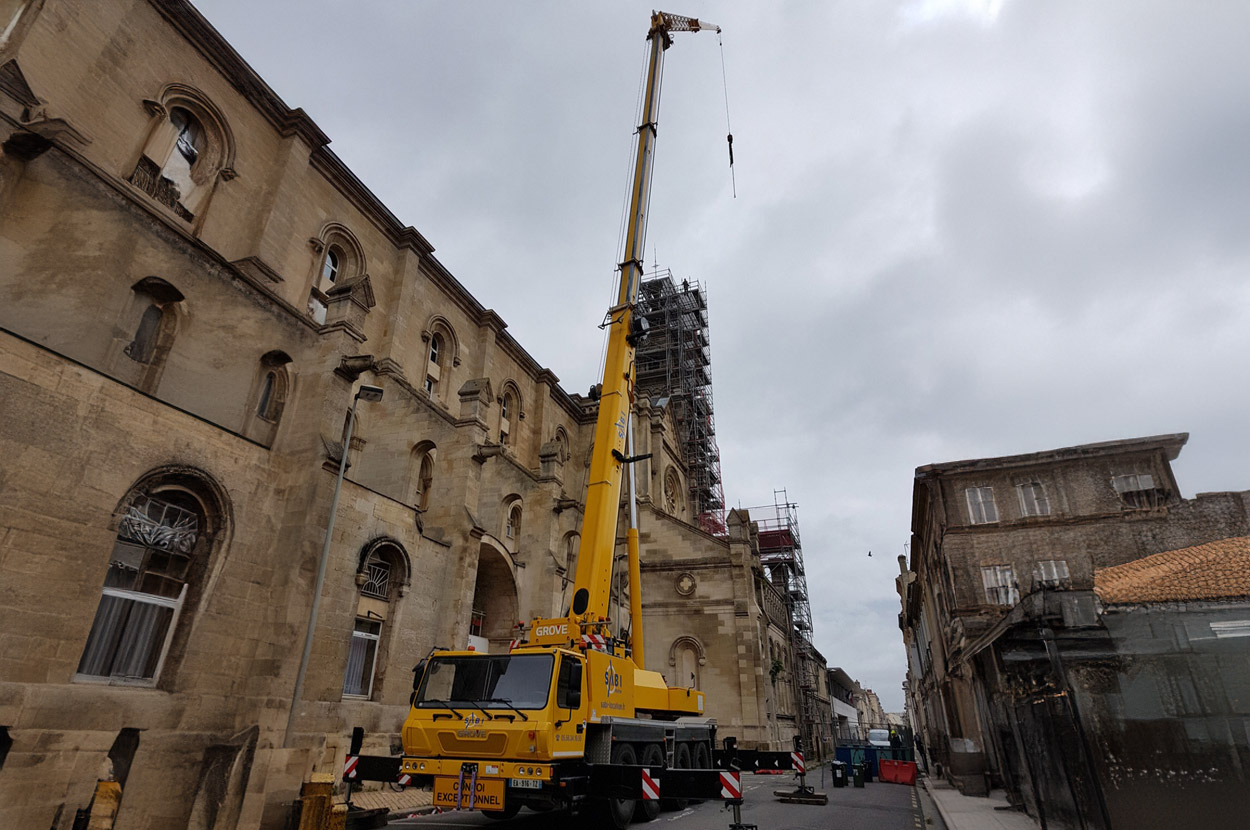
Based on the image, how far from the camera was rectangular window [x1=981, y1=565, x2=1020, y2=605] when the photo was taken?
21.3 m

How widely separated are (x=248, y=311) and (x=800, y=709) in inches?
1585

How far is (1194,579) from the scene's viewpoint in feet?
34.9

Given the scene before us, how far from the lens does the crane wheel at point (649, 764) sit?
11.5 meters

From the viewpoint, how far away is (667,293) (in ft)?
171

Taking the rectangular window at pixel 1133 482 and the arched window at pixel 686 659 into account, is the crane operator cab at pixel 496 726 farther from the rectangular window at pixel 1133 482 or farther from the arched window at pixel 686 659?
the arched window at pixel 686 659

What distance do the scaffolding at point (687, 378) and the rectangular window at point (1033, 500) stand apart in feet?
85.8

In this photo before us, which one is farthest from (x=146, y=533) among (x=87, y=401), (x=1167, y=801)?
(x=1167, y=801)

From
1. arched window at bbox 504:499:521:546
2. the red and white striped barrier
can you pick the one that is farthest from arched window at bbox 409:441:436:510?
the red and white striped barrier

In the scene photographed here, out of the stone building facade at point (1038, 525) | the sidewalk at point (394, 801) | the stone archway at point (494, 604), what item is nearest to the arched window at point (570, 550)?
the stone archway at point (494, 604)

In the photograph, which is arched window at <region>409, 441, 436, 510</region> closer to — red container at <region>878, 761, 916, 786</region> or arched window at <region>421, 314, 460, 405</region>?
arched window at <region>421, 314, 460, 405</region>

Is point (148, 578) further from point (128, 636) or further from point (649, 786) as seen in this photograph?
point (649, 786)

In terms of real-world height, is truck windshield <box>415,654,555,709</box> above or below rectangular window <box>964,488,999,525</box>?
below

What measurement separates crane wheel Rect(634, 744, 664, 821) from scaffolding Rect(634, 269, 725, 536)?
115 ft

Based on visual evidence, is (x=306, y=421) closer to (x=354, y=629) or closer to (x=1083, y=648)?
(x=354, y=629)
